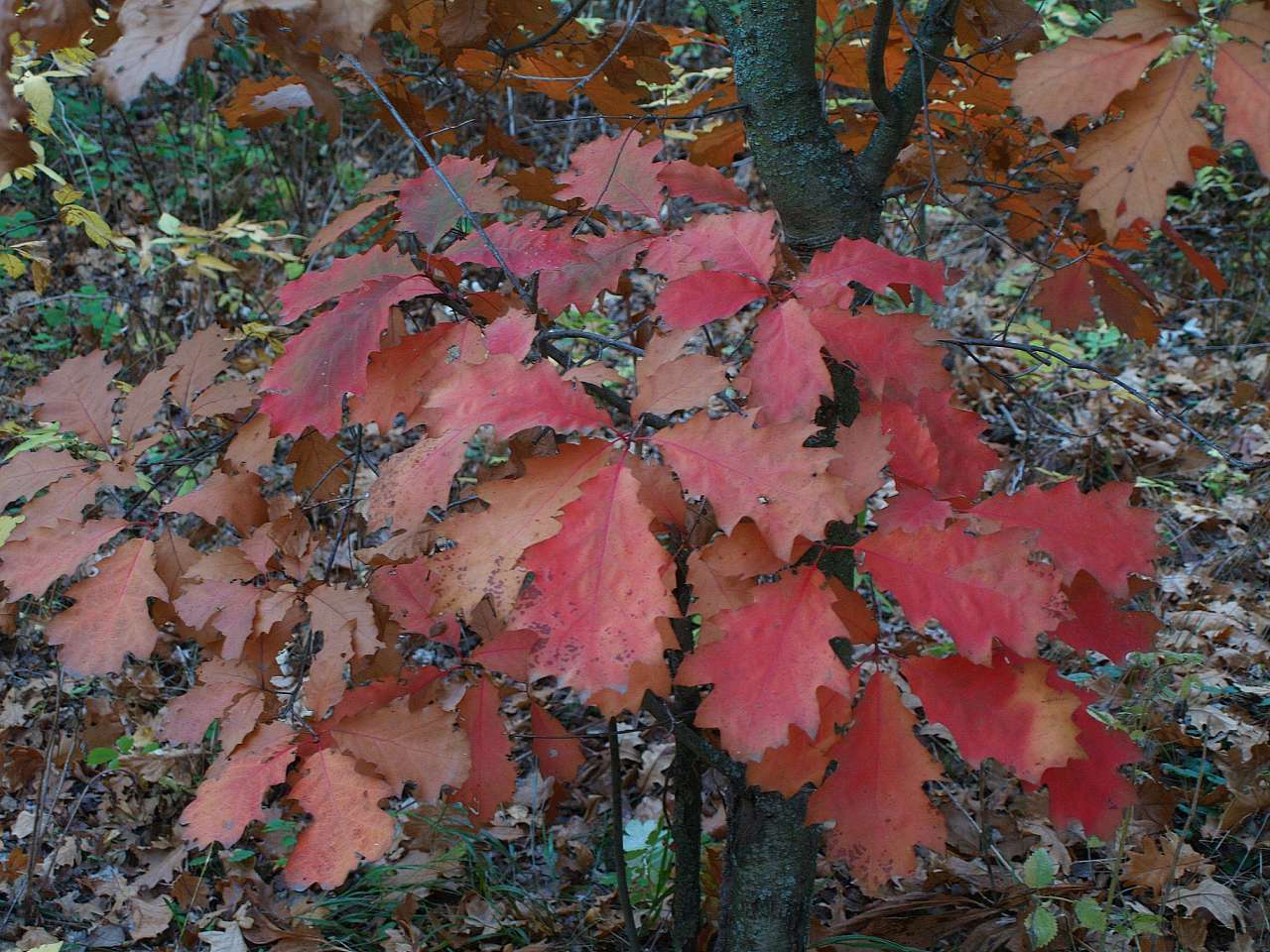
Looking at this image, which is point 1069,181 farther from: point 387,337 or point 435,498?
point 435,498

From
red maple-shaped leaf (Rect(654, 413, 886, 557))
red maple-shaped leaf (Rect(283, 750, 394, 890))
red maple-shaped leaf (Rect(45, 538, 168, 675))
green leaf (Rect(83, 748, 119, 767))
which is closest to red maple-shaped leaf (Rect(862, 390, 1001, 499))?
red maple-shaped leaf (Rect(654, 413, 886, 557))

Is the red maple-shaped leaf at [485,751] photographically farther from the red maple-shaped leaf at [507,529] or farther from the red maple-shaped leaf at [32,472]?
the red maple-shaped leaf at [32,472]

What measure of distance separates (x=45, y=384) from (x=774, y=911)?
50.2 inches

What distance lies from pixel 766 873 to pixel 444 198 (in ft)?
3.48

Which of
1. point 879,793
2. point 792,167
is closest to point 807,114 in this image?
point 792,167

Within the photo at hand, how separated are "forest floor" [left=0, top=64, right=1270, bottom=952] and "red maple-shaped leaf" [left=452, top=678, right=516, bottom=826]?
22cm

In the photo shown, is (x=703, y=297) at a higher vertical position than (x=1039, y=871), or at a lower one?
higher

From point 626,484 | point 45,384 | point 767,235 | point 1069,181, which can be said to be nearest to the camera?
point 626,484

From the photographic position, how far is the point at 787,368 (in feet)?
2.98

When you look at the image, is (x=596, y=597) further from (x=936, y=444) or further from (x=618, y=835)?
(x=618, y=835)

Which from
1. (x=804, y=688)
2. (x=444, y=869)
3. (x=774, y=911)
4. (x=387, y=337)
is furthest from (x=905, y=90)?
(x=444, y=869)

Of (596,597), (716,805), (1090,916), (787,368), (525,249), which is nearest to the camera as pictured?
(596,597)

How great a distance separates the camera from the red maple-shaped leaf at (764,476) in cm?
82

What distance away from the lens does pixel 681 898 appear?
1.64 metres
